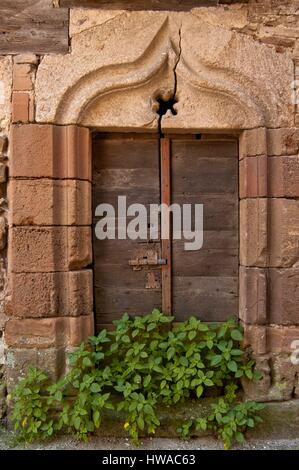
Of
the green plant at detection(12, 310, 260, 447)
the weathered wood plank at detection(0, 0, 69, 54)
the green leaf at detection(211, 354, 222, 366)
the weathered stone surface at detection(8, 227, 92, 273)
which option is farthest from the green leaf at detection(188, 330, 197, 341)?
the weathered wood plank at detection(0, 0, 69, 54)

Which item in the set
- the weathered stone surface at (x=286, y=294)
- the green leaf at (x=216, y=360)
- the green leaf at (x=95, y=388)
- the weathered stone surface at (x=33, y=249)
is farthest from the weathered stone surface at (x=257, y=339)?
the weathered stone surface at (x=33, y=249)

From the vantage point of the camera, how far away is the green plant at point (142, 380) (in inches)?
96.3

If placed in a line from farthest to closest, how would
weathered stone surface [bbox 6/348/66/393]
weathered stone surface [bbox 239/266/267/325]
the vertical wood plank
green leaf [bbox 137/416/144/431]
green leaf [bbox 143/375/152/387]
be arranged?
the vertical wood plank
weathered stone surface [bbox 239/266/267/325]
weathered stone surface [bbox 6/348/66/393]
green leaf [bbox 143/375/152/387]
green leaf [bbox 137/416/144/431]

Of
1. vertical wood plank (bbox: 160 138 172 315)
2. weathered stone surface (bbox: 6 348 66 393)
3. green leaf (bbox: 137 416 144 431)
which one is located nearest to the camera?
green leaf (bbox: 137 416 144 431)

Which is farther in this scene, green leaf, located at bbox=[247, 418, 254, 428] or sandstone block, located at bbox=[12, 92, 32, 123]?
sandstone block, located at bbox=[12, 92, 32, 123]

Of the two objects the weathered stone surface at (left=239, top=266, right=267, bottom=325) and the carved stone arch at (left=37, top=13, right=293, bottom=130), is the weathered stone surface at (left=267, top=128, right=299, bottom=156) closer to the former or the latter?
the carved stone arch at (left=37, top=13, right=293, bottom=130)

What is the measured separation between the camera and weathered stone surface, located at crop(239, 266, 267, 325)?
2.71 metres

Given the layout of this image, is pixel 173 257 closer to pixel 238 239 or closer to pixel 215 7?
pixel 238 239

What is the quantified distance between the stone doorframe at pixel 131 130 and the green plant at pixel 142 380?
18 centimetres

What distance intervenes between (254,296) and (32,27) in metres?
2.75

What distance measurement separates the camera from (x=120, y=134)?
9.39 ft

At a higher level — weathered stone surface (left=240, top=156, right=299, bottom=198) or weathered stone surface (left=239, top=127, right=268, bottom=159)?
weathered stone surface (left=239, top=127, right=268, bottom=159)

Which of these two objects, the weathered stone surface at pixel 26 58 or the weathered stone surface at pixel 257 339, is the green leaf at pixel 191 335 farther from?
the weathered stone surface at pixel 26 58

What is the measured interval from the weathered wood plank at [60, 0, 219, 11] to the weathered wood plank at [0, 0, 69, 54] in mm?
137
